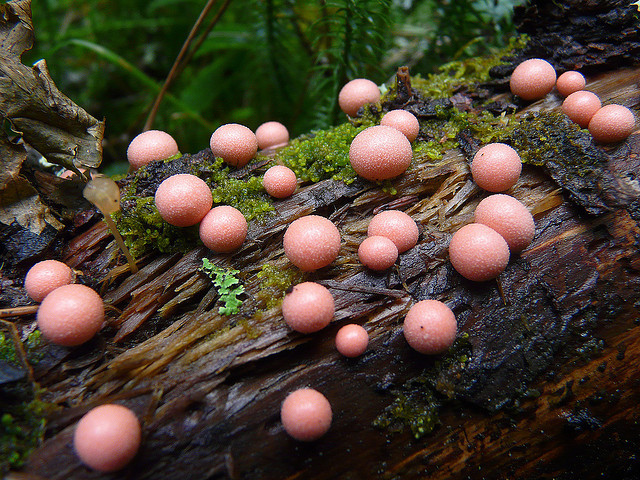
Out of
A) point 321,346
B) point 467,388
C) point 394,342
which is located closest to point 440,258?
point 394,342

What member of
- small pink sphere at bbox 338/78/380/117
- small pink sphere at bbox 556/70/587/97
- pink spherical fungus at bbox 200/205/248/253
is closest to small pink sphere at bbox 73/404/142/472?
pink spherical fungus at bbox 200/205/248/253

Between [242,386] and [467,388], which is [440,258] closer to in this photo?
[467,388]

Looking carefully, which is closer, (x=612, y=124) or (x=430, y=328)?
(x=430, y=328)

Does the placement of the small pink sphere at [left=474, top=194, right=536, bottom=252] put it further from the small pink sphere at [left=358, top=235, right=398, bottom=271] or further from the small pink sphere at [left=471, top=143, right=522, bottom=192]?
the small pink sphere at [left=358, top=235, right=398, bottom=271]

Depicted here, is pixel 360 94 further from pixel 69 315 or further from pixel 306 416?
pixel 69 315

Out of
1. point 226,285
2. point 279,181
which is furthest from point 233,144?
point 226,285

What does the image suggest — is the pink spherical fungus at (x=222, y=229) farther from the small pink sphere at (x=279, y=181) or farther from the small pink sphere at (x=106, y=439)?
the small pink sphere at (x=106, y=439)
